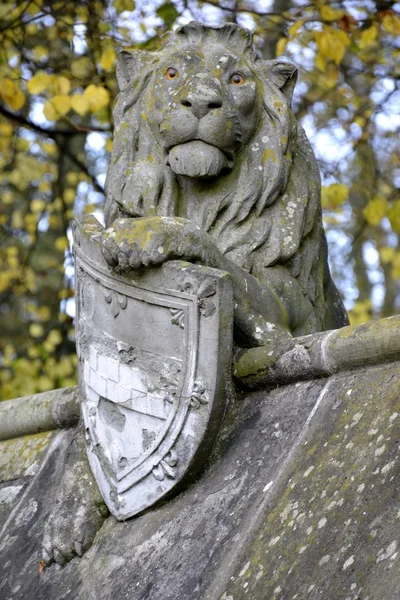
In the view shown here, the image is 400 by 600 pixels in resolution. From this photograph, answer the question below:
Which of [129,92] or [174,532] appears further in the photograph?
[129,92]

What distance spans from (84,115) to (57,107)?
2.58 meters

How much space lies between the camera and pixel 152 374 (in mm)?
3221

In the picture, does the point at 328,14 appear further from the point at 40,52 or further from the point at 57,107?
the point at 40,52

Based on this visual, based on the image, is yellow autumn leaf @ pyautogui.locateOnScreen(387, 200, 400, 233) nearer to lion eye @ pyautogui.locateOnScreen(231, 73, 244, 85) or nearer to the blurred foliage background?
the blurred foliage background

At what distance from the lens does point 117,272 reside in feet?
11.0

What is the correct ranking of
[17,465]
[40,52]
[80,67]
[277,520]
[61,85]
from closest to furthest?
[277,520] → [17,465] → [61,85] → [80,67] → [40,52]

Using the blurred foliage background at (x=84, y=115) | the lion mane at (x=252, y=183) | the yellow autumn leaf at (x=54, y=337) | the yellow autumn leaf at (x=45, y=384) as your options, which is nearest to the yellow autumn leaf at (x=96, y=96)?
the blurred foliage background at (x=84, y=115)

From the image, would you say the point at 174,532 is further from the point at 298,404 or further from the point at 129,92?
the point at 129,92

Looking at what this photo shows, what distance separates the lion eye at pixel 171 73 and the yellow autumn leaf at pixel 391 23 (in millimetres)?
4050

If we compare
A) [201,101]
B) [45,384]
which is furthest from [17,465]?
[45,384]

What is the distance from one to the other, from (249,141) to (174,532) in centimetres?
138

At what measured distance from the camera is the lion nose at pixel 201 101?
3621 millimetres

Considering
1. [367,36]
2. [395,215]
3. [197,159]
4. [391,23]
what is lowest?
[395,215]

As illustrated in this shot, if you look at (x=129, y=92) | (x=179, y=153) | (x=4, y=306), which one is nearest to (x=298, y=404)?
(x=179, y=153)
